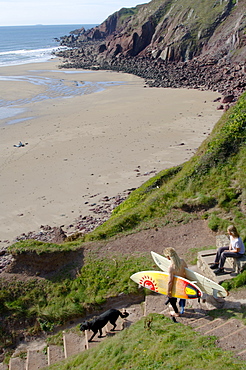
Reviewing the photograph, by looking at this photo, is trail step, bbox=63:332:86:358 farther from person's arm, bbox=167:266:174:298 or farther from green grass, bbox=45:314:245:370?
person's arm, bbox=167:266:174:298

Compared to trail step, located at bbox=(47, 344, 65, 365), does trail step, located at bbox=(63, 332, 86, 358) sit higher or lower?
higher

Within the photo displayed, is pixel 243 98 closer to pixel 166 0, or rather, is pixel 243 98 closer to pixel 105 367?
pixel 105 367

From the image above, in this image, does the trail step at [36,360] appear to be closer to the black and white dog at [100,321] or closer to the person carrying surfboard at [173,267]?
the black and white dog at [100,321]

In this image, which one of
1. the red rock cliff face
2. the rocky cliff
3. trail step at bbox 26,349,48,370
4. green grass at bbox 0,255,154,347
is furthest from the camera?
the red rock cliff face

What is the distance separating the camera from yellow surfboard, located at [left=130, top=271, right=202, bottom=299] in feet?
24.0

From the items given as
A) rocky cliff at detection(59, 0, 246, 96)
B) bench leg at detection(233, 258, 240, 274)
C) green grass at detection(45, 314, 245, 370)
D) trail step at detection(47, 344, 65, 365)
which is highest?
rocky cliff at detection(59, 0, 246, 96)

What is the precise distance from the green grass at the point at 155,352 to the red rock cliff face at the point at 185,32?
161 feet

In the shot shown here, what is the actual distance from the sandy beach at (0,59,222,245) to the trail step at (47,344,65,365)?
8030 mm

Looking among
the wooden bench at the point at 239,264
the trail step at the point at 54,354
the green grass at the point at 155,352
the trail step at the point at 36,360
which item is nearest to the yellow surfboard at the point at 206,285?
the green grass at the point at 155,352

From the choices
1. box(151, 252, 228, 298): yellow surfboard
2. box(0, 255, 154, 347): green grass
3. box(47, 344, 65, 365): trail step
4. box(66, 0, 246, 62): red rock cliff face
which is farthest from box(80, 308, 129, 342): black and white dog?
box(66, 0, 246, 62): red rock cliff face

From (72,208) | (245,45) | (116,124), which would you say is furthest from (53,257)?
(245,45)

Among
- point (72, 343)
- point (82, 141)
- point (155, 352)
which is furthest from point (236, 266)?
point (82, 141)

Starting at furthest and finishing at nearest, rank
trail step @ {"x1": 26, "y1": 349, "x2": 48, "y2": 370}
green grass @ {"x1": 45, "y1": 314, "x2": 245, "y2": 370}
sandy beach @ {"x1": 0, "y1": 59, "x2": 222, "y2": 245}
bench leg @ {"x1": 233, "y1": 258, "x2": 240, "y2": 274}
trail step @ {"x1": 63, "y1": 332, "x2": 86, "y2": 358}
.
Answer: sandy beach @ {"x1": 0, "y1": 59, "x2": 222, "y2": 245}, bench leg @ {"x1": 233, "y1": 258, "x2": 240, "y2": 274}, trail step @ {"x1": 63, "y1": 332, "x2": 86, "y2": 358}, trail step @ {"x1": 26, "y1": 349, "x2": 48, "y2": 370}, green grass @ {"x1": 45, "y1": 314, "x2": 245, "y2": 370}

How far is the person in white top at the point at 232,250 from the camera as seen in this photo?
809 centimetres
